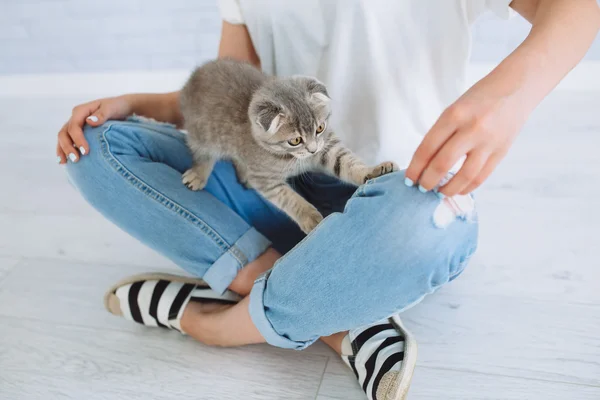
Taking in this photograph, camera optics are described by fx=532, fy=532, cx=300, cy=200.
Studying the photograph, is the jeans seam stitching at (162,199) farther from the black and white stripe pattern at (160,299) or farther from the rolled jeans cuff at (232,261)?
the black and white stripe pattern at (160,299)

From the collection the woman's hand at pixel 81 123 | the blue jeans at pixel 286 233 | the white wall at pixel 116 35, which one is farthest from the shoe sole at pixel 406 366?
the white wall at pixel 116 35

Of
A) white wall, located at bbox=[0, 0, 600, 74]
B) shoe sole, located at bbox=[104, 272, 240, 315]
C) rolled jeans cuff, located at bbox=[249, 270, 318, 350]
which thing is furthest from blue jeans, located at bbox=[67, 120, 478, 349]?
white wall, located at bbox=[0, 0, 600, 74]

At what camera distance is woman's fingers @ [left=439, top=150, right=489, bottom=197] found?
0.67m

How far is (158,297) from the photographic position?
113 centimetres

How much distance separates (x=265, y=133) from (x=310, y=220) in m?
0.19

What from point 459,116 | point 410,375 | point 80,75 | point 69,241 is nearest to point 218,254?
point 410,375

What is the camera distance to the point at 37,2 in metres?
2.15

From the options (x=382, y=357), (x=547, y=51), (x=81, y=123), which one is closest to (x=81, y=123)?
(x=81, y=123)

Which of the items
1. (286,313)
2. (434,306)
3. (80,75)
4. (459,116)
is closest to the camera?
(459,116)

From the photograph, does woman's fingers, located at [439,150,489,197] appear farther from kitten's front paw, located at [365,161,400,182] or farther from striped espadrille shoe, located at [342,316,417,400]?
striped espadrille shoe, located at [342,316,417,400]

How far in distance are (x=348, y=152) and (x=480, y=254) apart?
18.3 inches

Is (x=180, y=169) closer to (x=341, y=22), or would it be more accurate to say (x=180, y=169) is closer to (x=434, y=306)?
(x=341, y=22)

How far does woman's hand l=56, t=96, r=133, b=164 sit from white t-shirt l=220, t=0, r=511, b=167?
34 cm

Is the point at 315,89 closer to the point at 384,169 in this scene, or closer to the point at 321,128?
the point at 321,128
